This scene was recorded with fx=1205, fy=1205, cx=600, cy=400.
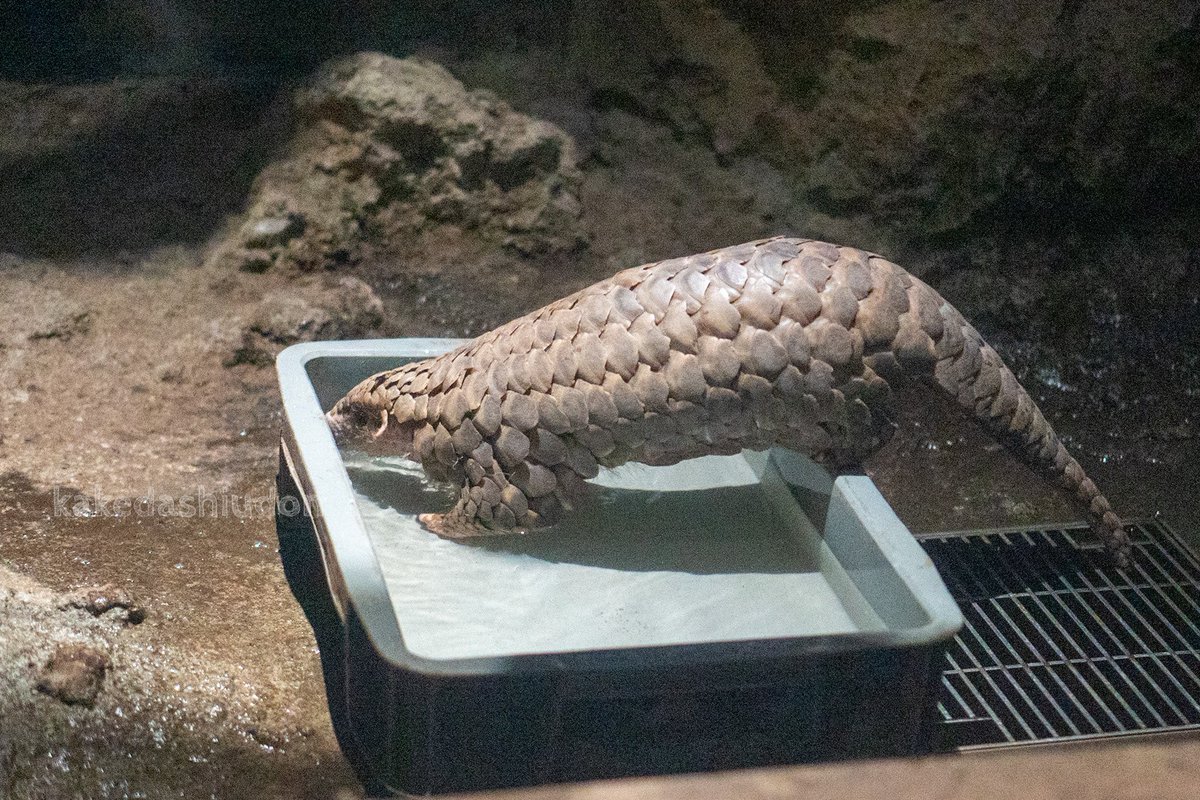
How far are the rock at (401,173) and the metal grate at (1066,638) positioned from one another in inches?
62.1

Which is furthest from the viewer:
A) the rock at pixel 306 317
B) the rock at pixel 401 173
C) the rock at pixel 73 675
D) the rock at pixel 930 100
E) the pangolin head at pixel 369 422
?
the rock at pixel 401 173

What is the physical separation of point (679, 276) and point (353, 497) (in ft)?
1.98

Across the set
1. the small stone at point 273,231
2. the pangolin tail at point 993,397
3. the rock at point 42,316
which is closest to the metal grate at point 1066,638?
the pangolin tail at point 993,397

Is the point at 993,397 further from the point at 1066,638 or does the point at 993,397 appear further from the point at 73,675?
the point at 73,675

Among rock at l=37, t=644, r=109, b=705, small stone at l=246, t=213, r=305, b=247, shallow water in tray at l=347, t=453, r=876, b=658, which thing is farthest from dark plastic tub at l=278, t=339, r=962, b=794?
small stone at l=246, t=213, r=305, b=247

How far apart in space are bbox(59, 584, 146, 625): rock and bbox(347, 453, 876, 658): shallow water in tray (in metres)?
0.40

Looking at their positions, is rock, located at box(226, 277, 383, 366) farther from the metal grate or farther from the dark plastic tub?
the metal grate

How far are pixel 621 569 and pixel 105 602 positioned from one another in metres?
0.84

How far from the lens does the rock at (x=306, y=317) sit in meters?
2.87

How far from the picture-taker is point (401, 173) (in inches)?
129

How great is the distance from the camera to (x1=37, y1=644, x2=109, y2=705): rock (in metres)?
1.76

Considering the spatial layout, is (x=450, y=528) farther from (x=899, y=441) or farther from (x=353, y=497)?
(x=899, y=441)

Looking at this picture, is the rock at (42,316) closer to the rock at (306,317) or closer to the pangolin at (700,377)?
the rock at (306,317)

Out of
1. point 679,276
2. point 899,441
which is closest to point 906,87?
point 899,441
